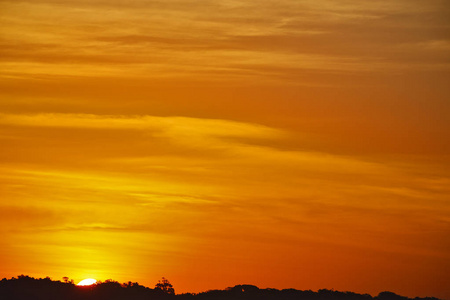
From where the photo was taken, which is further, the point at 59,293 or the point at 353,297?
the point at 353,297

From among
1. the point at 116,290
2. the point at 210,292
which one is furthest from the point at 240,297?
the point at 116,290

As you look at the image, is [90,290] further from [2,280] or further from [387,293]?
[387,293]

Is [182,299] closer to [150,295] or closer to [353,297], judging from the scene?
[150,295]

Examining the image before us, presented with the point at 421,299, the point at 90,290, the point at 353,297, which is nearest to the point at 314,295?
the point at 353,297

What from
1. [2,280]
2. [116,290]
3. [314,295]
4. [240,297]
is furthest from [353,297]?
[2,280]

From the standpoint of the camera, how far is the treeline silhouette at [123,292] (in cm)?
9038

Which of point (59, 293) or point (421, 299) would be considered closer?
point (59, 293)

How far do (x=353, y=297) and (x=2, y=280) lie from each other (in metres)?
24.3

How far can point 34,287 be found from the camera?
3583 inches

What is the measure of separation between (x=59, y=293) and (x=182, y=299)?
857 centimetres

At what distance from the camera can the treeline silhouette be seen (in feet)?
297

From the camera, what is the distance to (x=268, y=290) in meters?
94.9

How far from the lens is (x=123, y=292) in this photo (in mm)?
92938

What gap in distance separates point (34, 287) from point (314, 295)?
19.3 metres
